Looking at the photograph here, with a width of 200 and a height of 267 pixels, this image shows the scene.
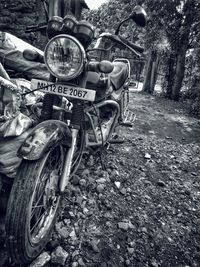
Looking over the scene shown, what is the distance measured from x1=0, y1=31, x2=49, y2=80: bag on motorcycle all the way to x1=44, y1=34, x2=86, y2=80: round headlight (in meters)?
1.61

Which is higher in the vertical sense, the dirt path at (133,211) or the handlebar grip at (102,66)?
the handlebar grip at (102,66)

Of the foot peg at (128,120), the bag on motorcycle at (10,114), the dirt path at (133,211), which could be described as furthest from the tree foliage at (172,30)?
the bag on motorcycle at (10,114)

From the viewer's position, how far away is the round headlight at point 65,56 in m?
1.63

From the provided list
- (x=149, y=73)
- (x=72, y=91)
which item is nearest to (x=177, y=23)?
(x=149, y=73)

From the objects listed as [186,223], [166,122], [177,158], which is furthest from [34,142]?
[166,122]

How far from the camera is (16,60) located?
321 centimetres

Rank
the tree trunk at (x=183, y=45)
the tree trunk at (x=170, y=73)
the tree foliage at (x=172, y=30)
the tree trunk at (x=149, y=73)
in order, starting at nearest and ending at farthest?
the tree trunk at (x=183, y=45), the tree foliage at (x=172, y=30), the tree trunk at (x=170, y=73), the tree trunk at (x=149, y=73)

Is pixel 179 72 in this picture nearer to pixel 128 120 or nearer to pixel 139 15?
pixel 128 120

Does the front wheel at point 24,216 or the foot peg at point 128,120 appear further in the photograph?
the foot peg at point 128,120

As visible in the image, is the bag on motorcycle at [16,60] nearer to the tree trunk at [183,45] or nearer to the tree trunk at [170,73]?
the tree trunk at [183,45]

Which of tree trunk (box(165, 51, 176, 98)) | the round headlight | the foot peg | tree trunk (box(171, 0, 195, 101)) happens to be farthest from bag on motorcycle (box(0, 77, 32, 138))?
tree trunk (box(165, 51, 176, 98))

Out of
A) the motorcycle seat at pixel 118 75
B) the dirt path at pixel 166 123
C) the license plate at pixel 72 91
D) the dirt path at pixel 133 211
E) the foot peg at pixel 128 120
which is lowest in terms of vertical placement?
the dirt path at pixel 133 211

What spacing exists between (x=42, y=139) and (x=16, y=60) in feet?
6.67

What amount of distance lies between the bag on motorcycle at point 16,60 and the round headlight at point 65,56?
63.5 inches
